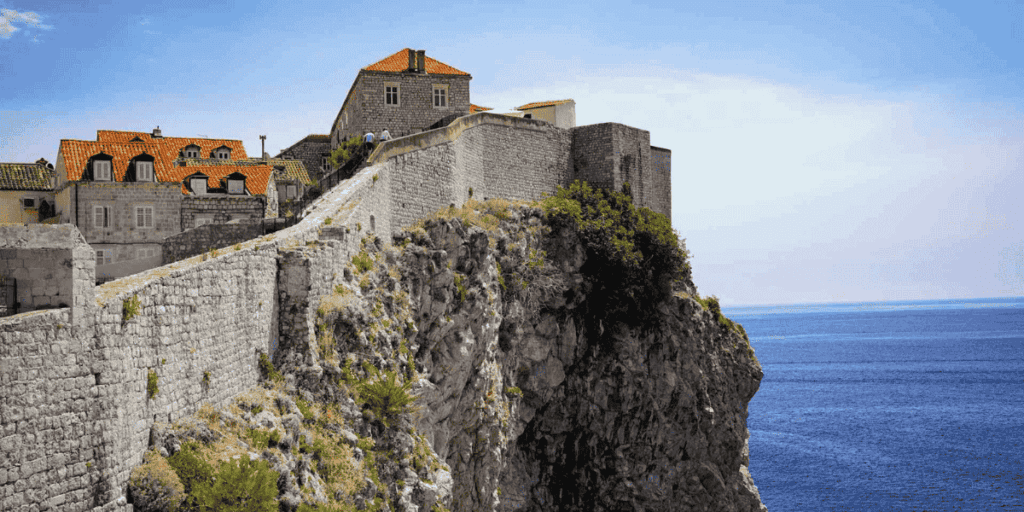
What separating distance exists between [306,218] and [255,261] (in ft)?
14.7

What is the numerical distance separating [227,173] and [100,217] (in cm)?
492

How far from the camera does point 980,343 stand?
157 meters

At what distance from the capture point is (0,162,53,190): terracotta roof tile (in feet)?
103

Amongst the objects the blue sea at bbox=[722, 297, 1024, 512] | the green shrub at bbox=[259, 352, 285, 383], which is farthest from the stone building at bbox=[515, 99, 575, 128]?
the blue sea at bbox=[722, 297, 1024, 512]

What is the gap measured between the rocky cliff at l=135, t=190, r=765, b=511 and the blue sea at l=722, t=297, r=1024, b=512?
2172cm

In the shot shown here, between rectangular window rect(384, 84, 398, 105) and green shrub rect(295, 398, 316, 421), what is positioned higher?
rectangular window rect(384, 84, 398, 105)

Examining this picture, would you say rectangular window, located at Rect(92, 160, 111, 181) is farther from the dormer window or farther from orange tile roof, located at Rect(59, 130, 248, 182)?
the dormer window

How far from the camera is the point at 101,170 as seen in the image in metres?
29.3

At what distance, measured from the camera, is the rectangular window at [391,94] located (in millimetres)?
37250

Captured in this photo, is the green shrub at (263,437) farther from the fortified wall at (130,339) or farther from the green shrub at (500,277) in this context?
the green shrub at (500,277)

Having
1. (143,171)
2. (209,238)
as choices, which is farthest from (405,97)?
(209,238)

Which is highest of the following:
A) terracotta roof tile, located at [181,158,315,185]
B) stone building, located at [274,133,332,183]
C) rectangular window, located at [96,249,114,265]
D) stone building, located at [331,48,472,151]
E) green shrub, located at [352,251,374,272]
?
stone building, located at [331,48,472,151]

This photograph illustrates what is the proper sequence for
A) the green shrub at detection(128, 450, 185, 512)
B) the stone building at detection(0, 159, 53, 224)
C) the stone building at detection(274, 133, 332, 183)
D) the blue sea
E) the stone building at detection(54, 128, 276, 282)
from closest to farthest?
the green shrub at detection(128, 450, 185, 512) → the stone building at detection(54, 128, 276, 282) → the stone building at detection(0, 159, 53, 224) → the stone building at detection(274, 133, 332, 183) → the blue sea

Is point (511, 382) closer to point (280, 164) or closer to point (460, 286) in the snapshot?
point (460, 286)
